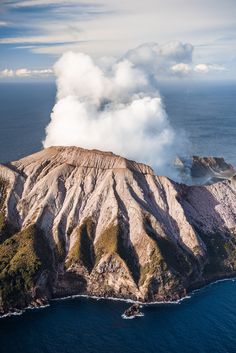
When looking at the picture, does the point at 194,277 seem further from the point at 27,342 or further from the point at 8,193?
the point at 8,193

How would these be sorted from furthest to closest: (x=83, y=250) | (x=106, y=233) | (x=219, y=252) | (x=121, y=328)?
Result: (x=219, y=252) → (x=106, y=233) → (x=83, y=250) → (x=121, y=328)

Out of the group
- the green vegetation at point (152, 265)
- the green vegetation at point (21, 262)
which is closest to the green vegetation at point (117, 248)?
the green vegetation at point (152, 265)

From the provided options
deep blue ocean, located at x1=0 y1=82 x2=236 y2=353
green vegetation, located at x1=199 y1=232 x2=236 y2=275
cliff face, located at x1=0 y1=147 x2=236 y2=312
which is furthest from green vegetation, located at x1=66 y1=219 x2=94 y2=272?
green vegetation, located at x1=199 y1=232 x2=236 y2=275

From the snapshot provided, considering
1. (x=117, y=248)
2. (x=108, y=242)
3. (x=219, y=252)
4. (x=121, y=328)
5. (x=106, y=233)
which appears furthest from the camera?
(x=219, y=252)

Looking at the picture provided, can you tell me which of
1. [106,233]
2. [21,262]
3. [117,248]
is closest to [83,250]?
[106,233]

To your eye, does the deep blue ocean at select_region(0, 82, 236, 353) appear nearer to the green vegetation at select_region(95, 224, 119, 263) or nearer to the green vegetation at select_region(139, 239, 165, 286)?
the green vegetation at select_region(139, 239, 165, 286)

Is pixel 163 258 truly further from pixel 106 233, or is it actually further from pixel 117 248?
pixel 106 233

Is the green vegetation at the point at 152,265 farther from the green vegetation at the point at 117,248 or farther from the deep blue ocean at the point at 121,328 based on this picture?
the deep blue ocean at the point at 121,328

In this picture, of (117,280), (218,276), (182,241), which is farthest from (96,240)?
(218,276)
